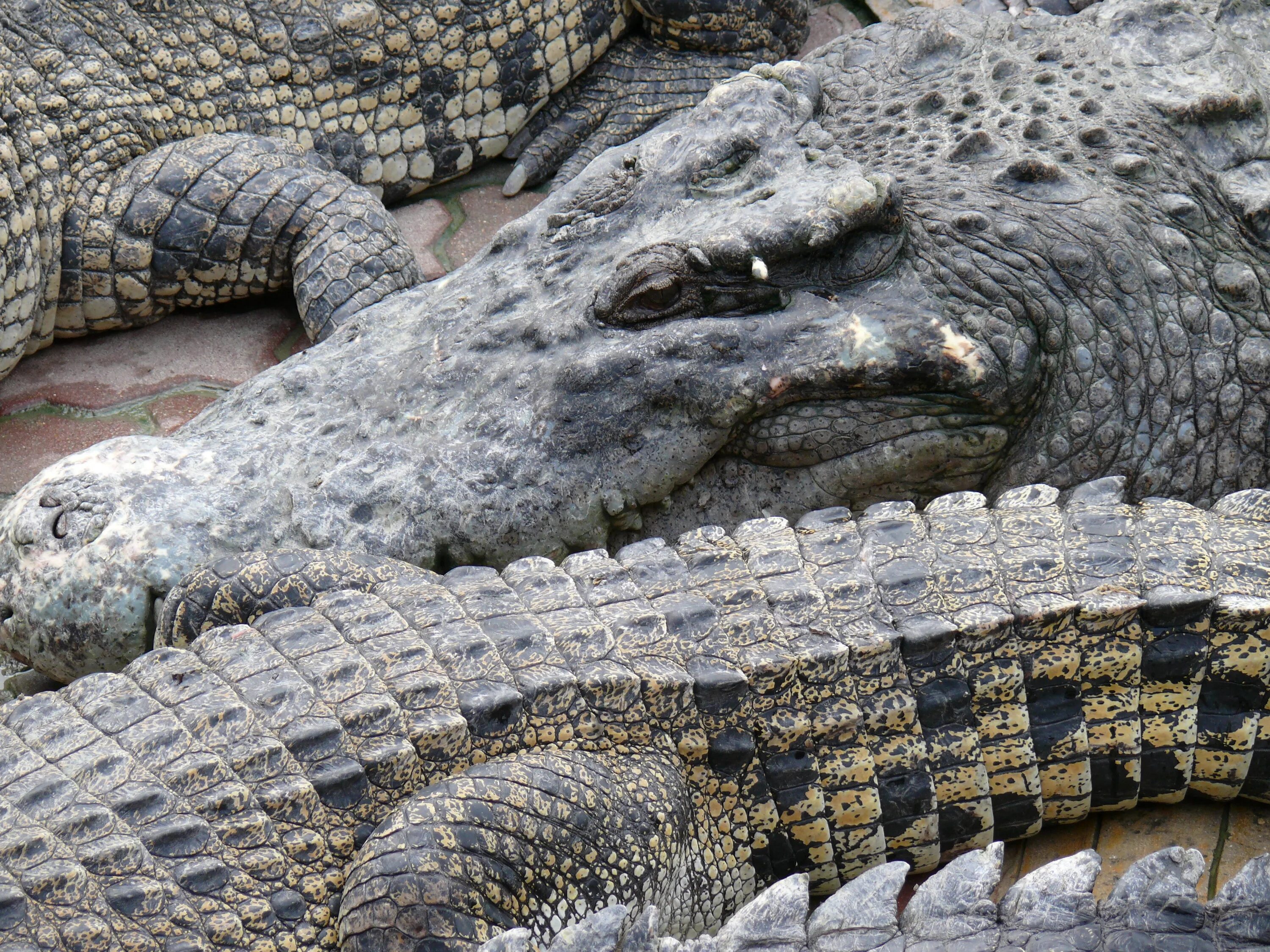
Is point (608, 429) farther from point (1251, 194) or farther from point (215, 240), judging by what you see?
point (215, 240)

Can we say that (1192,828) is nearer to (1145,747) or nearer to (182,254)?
(1145,747)

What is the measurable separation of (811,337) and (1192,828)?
3.72 ft

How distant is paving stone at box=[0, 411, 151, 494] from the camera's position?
3506 mm

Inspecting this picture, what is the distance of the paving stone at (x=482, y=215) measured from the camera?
418 cm

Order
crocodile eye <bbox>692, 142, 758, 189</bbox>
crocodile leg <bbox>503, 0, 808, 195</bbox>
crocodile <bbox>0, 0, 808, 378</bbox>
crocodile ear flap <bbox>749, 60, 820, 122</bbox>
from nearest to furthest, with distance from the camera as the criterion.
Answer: crocodile eye <bbox>692, 142, 758, 189</bbox> < crocodile ear flap <bbox>749, 60, 820, 122</bbox> < crocodile <bbox>0, 0, 808, 378</bbox> < crocodile leg <bbox>503, 0, 808, 195</bbox>

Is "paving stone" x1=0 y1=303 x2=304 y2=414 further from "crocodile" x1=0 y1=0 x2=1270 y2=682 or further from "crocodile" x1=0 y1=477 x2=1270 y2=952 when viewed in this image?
"crocodile" x1=0 y1=477 x2=1270 y2=952

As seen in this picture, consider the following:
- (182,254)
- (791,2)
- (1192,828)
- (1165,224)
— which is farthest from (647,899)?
(791,2)

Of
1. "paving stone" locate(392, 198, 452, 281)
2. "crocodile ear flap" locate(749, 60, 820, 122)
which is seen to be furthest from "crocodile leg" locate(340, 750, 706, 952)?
"paving stone" locate(392, 198, 452, 281)

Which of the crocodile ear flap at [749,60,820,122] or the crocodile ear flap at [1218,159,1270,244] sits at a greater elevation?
the crocodile ear flap at [749,60,820,122]

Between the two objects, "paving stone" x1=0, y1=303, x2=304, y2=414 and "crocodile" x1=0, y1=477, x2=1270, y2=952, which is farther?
"paving stone" x1=0, y1=303, x2=304, y2=414

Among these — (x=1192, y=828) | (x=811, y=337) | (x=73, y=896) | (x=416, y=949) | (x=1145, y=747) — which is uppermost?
(x=811, y=337)

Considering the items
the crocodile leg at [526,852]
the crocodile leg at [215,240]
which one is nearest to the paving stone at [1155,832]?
the crocodile leg at [526,852]

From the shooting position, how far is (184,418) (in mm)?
3629

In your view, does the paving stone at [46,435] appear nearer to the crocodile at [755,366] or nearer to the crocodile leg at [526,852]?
the crocodile at [755,366]
